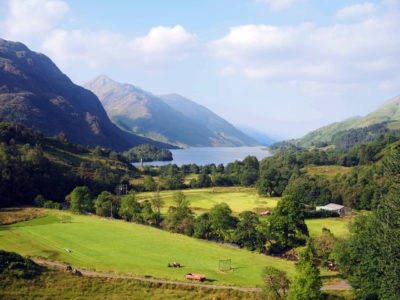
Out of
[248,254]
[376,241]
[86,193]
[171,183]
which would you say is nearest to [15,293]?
[248,254]

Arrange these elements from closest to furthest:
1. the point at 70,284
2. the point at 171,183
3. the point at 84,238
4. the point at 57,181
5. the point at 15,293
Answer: the point at 15,293
the point at 70,284
the point at 84,238
the point at 57,181
the point at 171,183

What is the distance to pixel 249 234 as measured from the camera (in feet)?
210

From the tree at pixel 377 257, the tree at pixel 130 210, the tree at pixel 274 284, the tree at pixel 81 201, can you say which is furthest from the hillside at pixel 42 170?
the tree at pixel 377 257

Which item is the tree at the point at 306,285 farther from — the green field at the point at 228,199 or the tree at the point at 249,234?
the green field at the point at 228,199

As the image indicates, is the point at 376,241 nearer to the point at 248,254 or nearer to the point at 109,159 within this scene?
the point at 248,254

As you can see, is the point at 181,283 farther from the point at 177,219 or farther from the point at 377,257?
the point at 177,219

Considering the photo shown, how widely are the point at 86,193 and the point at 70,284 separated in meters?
54.4

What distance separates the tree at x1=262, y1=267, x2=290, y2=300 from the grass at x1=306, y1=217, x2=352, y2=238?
3161cm

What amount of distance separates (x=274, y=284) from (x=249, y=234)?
2423 cm

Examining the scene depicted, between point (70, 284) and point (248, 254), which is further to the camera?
point (248, 254)

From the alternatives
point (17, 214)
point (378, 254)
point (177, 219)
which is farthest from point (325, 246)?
point (17, 214)

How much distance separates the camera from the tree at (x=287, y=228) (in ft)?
212

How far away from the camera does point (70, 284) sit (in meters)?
42.3

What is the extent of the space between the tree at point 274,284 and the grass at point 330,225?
104 ft
